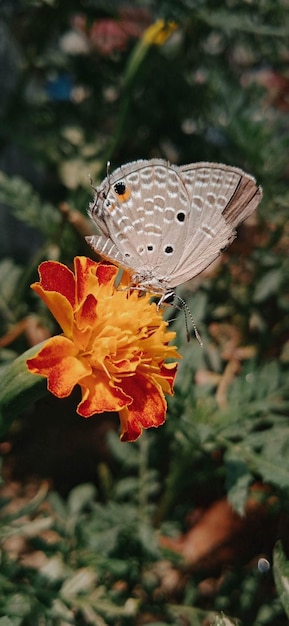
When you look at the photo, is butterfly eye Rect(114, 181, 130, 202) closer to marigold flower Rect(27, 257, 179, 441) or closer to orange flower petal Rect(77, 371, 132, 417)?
marigold flower Rect(27, 257, 179, 441)

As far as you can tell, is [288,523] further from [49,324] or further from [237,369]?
[49,324]

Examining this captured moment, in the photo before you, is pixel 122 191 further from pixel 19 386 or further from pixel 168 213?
pixel 19 386

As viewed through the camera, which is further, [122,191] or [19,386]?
[122,191]

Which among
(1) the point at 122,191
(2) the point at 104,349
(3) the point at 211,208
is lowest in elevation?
(2) the point at 104,349

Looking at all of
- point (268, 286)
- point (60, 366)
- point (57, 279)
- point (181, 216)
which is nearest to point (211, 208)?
point (181, 216)

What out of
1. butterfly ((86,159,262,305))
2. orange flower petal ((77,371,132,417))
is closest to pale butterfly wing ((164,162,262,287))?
butterfly ((86,159,262,305))

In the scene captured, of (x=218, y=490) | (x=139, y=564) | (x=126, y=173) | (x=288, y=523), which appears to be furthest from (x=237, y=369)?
(x=126, y=173)

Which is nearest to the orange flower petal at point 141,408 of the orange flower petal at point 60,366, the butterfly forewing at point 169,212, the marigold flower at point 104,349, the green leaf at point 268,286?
the marigold flower at point 104,349
